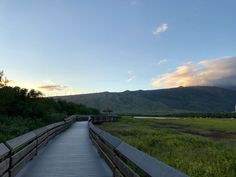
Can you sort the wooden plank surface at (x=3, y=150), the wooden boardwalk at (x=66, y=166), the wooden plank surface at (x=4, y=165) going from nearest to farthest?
the wooden plank surface at (x=3, y=150) < the wooden plank surface at (x=4, y=165) < the wooden boardwalk at (x=66, y=166)

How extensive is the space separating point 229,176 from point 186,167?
1838 mm

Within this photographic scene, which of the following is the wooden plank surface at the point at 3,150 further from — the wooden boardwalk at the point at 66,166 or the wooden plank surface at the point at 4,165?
the wooden boardwalk at the point at 66,166

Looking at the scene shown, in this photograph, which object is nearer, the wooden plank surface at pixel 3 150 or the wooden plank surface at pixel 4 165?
the wooden plank surface at pixel 3 150

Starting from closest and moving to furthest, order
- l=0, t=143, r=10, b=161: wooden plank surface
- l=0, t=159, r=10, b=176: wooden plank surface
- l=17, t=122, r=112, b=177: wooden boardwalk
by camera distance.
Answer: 1. l=0, t=143, r=10, b=161: wooden plank surface
2. l=0, t=159, r=10, b=176: wooden plank surface
3. l=17, t=122, r=112, b=177: wooden boardwalk

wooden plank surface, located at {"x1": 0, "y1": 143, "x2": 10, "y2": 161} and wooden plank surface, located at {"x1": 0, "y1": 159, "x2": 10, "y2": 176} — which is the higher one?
wooden plank surface, located at {"x1": 0, "y1": 143, "x2": 10, "y2": 161}

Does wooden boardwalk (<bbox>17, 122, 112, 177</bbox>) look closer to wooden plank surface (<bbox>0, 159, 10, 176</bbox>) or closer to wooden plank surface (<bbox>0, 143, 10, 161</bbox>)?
wooden plank surface (<bbox>0, 159, 10, 176</bbox>)

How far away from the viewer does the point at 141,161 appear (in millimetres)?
7020

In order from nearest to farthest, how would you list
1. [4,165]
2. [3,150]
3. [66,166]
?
[3,150] < [4,165] < [66,166]

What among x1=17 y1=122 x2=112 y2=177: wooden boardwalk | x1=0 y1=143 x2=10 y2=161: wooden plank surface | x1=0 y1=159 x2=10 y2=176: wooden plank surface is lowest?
x1=17 y1=122 x2=112 y2=177: wooden boardwalk

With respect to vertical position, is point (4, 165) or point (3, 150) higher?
point (3, 150)

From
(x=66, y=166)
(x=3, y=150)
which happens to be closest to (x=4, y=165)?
(x=3, y=150)

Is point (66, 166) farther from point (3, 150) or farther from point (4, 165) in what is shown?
point (3, 150)

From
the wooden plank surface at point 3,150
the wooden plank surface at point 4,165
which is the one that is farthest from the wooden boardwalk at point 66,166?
the wooden plank surface at point 3,150

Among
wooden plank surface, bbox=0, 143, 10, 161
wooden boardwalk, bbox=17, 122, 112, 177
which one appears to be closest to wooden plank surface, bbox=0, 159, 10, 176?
wooden plank surface, bbox=0, 143, 10, 161
